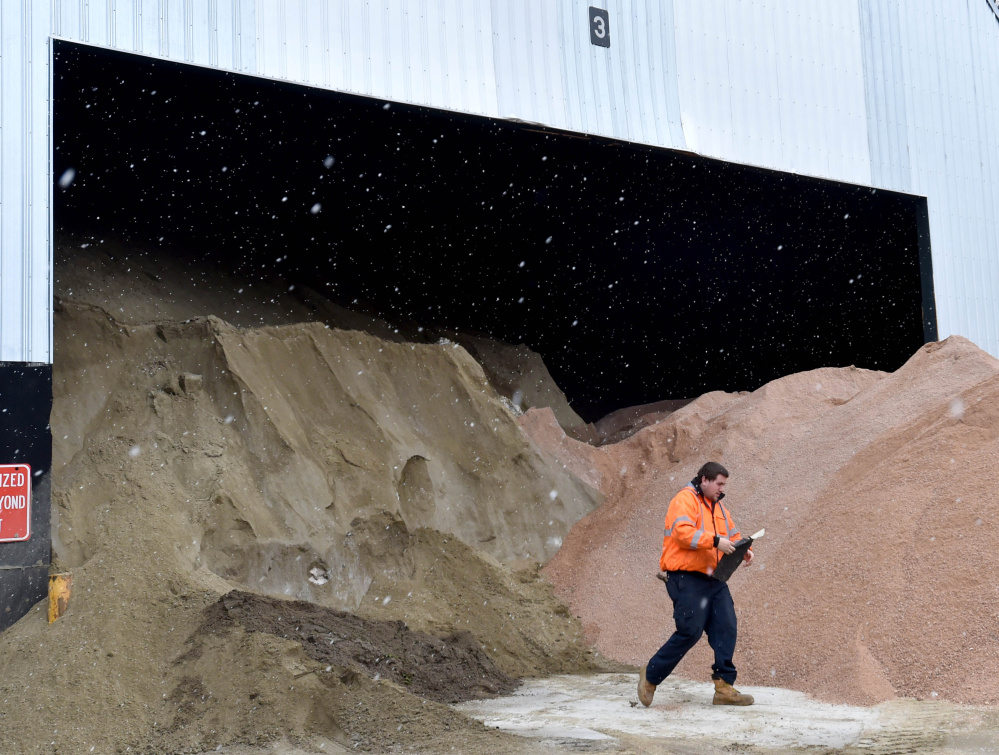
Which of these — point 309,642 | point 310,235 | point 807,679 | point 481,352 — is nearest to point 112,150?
point 310,235

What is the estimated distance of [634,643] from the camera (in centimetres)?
940

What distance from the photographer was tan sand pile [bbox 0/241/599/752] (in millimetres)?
6703

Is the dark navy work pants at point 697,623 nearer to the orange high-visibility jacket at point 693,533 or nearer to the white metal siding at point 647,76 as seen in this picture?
the orange high-visibility jacket at point 693,533

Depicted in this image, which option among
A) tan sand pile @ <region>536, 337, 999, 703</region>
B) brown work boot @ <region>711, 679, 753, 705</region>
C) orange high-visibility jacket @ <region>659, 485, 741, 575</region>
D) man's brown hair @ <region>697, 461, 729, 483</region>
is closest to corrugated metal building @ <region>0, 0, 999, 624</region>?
tan sand pile @ <region>536, 337, 999, 703</region>

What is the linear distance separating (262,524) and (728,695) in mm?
4883

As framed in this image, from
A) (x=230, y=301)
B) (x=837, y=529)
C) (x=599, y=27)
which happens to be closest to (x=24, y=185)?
(x=230, y=301)

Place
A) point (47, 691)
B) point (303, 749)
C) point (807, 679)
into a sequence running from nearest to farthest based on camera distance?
point (303, 749) → point (47, 691) → point (807, 679)

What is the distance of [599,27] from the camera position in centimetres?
1202

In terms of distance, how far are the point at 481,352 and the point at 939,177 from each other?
758 cm

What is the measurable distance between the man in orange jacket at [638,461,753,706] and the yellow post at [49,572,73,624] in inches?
175

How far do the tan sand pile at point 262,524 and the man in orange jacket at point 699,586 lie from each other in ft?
5.24

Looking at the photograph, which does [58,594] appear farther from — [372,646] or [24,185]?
[24,185]

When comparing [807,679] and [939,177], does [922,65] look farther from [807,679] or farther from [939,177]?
[807,679]

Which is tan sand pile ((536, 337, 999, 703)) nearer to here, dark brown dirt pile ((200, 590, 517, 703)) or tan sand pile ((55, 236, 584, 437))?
dark brown dirt pile ((200, 590, 517, 703))
